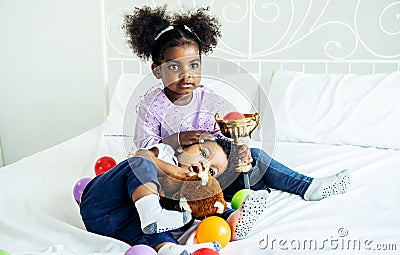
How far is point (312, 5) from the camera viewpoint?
2.14 meters

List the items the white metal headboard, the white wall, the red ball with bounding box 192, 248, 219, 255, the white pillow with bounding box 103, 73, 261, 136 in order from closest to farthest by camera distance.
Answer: the red ball with bounding box 192, 248, 219, 255, the white pillow with bounding box 103, 73, 261, 136, the white metal headboard, the white wall

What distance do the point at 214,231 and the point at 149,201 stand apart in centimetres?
16

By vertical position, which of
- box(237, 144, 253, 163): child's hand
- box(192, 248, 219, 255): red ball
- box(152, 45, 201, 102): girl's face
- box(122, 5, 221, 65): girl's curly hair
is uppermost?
box(122, 5, 221, 65): girl's curly hair

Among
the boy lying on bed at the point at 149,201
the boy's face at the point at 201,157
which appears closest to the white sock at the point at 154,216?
the boy lying on bed at the point at 149,201

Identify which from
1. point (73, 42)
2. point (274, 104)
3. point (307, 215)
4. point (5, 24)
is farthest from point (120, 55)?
point (307, 215)

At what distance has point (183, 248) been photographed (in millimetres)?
927

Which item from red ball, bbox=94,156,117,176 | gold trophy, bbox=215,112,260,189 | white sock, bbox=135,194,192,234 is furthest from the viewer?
red ball, bbox=94,156,117,176

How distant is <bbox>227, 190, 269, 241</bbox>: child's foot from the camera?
1038mm

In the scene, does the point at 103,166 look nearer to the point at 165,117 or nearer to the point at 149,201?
Answer: the point at 165,117

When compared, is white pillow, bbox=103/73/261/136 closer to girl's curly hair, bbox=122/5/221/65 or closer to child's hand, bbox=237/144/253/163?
girl's curly hair, bbox=122/5/221/65

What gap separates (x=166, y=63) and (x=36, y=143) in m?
1.84

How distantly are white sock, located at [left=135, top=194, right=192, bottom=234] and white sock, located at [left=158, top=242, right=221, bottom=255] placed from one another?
1.9 inches

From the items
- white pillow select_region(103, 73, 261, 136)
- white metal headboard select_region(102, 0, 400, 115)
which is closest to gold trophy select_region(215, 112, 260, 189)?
white pillow select_region(103, 73, 261, 136)

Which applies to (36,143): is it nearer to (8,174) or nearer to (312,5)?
(8,174)
